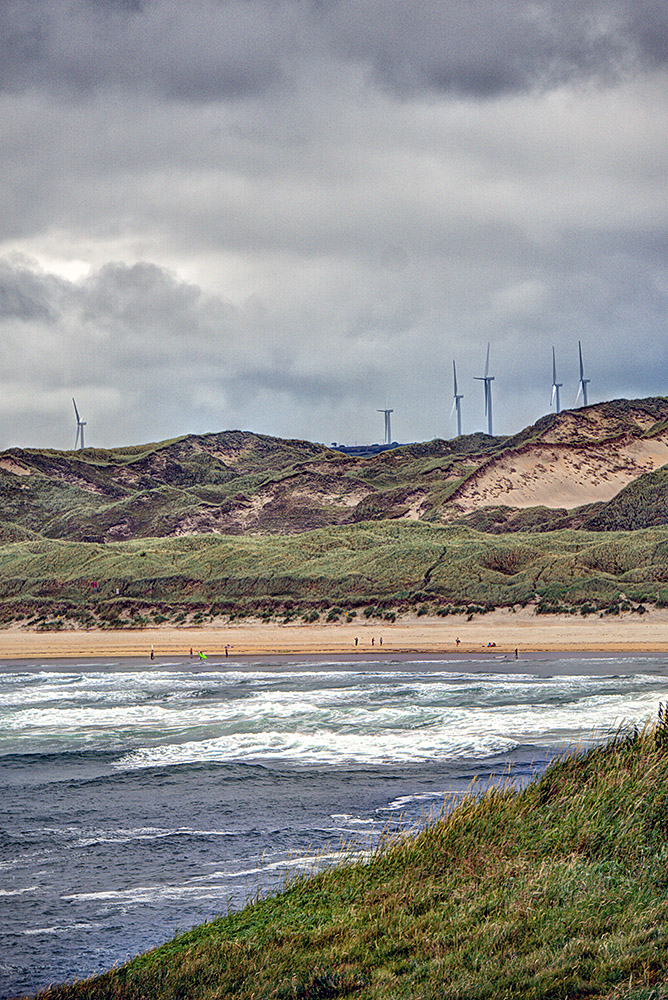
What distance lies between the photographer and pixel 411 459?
143 m

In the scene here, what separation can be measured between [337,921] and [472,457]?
119 meters

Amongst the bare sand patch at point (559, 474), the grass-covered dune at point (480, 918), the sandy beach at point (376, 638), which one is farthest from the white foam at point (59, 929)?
the bare sand patch at point (559, 474)

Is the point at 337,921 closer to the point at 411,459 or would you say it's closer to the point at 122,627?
the point at 122,627

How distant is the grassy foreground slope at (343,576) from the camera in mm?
56625

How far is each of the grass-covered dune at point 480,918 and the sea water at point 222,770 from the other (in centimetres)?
197

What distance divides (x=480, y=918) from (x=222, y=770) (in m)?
13.0

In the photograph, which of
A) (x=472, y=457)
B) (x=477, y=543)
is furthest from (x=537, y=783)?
(x=472, y=457)

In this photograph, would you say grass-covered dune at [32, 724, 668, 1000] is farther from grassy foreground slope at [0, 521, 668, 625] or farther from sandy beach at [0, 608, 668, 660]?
grassy foreground slope at [0, 521, 668, 625]

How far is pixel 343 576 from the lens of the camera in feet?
207

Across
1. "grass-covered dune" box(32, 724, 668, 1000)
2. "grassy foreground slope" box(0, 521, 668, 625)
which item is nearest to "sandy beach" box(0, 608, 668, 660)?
"grassy foreground slope" box(0, 521, 668, 625)

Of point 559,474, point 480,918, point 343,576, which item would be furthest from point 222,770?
point 559,474

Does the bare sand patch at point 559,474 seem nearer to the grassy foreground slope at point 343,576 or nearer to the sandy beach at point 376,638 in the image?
the grassy foreground slope at point 343,576

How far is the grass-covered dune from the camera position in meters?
8.37

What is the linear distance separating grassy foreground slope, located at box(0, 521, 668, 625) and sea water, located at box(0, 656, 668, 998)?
1737 cm
